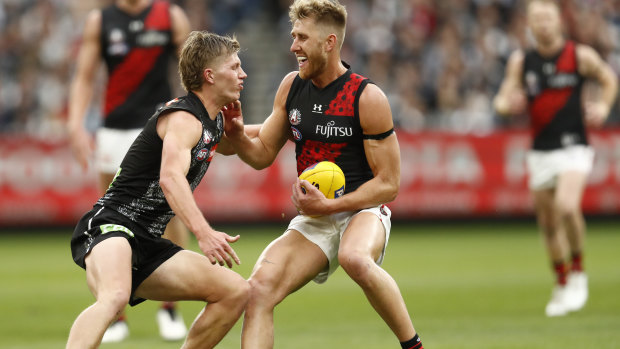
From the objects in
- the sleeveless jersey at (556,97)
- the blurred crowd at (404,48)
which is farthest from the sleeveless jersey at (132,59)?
the blurred crowd at (404,48)

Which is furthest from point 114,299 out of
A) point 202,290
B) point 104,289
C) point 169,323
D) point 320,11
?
point 169,323

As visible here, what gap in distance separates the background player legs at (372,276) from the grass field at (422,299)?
A: 1.53 metres

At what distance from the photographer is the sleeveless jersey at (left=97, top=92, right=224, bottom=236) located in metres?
5.81

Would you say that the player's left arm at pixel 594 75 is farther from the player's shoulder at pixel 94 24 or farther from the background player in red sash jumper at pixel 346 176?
the player's shoulder at pixel 94 24

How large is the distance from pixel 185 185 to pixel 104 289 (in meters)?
0.76

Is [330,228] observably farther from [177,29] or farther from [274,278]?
[177,29]

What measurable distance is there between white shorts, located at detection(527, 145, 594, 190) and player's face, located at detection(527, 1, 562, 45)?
1.19 metres

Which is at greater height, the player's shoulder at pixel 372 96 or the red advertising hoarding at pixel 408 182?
the player's shoulder at pixel 372 96

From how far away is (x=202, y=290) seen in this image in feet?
18.9

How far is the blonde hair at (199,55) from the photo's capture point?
5934 mm

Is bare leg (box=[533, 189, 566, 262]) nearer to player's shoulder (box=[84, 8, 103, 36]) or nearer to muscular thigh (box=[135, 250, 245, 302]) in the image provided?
player's shoulder (box=[84, 8, 103, 36])

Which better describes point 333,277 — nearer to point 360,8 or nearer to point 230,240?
point 230,240

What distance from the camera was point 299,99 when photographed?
6.52 m

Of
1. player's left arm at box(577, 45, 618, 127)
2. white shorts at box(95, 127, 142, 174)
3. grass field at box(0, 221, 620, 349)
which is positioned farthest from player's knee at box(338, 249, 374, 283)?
player's left arm at box(577, 45, 618, 127)
